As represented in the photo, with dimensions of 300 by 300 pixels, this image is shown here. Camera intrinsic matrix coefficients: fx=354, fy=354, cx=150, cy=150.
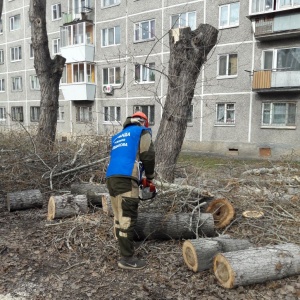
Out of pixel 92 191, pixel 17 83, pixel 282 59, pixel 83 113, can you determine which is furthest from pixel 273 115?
pixel 17 83

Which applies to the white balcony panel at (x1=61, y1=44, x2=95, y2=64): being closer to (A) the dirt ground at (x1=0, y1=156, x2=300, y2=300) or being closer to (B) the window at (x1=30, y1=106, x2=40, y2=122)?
Answer: (B) the window at (x1=30, y1=106, x2=40, y2=122)

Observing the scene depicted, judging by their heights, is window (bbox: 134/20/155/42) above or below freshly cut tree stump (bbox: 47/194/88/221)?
above

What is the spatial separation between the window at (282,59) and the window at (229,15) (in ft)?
8.21

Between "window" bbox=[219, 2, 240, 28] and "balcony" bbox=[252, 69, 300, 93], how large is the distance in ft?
10.8

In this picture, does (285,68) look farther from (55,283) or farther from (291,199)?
(55,283)

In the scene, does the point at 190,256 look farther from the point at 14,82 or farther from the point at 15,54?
the point at 15,54

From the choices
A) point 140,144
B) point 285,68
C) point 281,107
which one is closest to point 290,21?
point 285,68

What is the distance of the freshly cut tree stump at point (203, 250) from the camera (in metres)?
3.99

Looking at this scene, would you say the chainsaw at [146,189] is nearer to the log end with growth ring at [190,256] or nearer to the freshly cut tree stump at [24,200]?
the log end with growth ring at [190,256]

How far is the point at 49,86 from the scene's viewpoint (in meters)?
11.3

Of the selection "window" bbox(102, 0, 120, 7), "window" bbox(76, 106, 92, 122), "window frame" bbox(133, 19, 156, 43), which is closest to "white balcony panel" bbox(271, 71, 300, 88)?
"window frame" bbox(133, 19, 156, 43)

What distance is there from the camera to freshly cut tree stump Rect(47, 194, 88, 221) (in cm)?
587

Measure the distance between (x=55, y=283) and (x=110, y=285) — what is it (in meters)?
0.62

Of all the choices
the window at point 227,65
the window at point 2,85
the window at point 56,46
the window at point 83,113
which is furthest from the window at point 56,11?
the window at point 227,65
